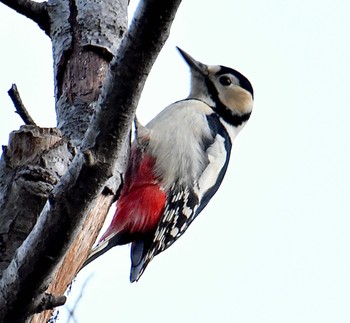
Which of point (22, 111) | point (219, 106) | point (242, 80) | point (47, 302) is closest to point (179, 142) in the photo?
point (219, 106)

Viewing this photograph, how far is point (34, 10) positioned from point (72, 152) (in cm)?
103

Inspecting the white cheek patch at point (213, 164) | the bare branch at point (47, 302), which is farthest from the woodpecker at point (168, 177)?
the bare branch at point (47, 302)

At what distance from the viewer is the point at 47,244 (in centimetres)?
191

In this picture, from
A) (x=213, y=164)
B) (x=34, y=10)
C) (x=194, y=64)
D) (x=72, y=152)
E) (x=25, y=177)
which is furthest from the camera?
(x=194, y=64)

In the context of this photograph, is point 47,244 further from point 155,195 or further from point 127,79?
point 155,195

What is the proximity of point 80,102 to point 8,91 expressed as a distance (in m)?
0.34

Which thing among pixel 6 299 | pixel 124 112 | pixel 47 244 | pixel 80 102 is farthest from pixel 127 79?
pixel 80 102

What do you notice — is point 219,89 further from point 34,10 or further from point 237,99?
point 34,10

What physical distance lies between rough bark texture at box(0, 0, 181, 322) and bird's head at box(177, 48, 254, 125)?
1142 mm

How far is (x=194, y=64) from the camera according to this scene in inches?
172

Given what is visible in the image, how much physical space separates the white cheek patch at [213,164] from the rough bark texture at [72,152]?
915 millimetres

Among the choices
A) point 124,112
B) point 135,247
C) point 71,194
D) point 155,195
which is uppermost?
point 124,112

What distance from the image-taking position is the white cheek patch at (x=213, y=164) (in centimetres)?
386

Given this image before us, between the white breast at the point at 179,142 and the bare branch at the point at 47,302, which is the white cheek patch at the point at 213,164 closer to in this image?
the white breast at the point at 179,142
